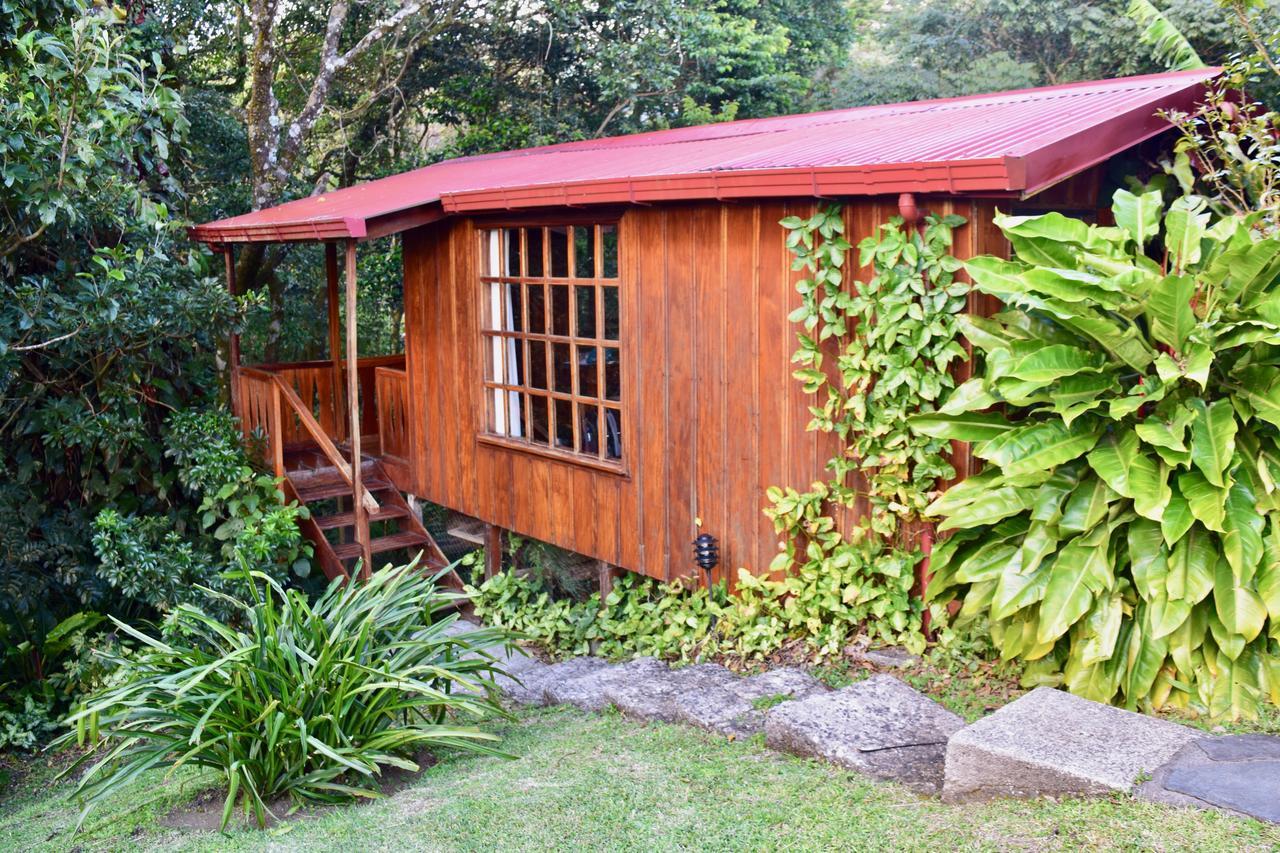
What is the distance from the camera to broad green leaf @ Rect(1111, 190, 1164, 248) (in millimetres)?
4742

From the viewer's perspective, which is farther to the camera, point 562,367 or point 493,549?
point 493,549

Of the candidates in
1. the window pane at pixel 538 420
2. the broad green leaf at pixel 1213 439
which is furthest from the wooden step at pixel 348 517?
the broad green leaf at pixel 1213 439

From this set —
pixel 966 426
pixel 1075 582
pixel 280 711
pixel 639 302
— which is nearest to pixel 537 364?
pixel 639 302

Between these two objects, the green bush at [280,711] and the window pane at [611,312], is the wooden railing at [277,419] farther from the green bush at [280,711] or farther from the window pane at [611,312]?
the green bush at [280,711]

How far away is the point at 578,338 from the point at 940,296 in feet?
9.32

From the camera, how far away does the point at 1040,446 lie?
15.2ft

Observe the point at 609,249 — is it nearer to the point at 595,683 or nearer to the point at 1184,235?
the point at 595,683

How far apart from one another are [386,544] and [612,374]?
3.06 meters

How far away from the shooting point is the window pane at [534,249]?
25.0 ft

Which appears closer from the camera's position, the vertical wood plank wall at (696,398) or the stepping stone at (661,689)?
the stepping stone at (661,689)

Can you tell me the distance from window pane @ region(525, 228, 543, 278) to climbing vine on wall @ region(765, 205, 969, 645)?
224 centimetres

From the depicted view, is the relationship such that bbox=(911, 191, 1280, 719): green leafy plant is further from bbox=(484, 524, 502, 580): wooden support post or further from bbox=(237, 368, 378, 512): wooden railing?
bbox=(237, 368, 378, 512): wooden railing

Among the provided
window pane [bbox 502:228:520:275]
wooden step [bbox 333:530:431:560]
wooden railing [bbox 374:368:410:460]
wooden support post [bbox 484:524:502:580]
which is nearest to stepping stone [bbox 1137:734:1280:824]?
window pane [bbox 502:228:520:275]

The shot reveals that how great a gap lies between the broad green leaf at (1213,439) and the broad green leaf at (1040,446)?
39 cm
